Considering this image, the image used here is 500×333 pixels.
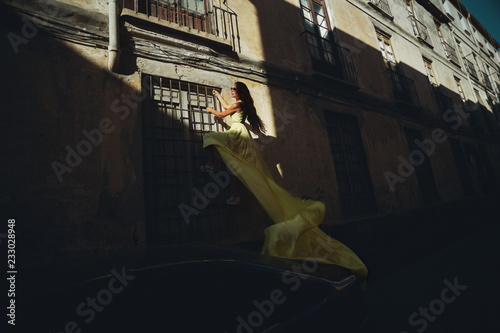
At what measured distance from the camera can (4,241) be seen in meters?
2.41

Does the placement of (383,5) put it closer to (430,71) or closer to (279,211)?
(430,71)

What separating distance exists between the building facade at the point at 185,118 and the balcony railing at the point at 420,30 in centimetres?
369

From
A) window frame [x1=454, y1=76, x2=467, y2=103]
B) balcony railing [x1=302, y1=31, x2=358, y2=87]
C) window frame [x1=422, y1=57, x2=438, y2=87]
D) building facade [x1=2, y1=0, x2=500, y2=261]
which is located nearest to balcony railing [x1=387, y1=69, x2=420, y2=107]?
building facade [x1=2, y1=0, x2=500, y2=261]

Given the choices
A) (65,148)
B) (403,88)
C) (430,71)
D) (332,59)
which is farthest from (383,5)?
(65,148)

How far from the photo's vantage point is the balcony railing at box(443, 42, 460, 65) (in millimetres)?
12547

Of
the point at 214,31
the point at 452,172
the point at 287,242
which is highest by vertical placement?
the point at 214,31

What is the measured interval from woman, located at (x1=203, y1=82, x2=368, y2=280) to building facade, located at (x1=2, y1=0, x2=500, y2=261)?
2.02 ft

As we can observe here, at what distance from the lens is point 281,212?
131 inches

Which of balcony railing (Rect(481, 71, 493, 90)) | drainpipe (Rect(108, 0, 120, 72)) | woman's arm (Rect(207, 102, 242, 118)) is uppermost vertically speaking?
balcony railing (Rect(481, 71, 493, 90))

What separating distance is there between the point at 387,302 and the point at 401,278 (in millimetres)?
945

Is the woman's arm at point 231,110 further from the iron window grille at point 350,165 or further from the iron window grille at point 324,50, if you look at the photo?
the iron window grille at point 324,50

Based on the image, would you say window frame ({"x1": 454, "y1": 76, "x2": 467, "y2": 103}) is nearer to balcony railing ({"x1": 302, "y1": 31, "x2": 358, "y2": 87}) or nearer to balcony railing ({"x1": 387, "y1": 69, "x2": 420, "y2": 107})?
balcony railing ({"x1": 387, "y1": 69, "x2": 420, "y2": 107})

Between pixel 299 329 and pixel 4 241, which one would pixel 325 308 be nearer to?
pixel 299 329

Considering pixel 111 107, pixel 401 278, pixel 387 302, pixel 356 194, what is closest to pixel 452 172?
pixel 356 194
